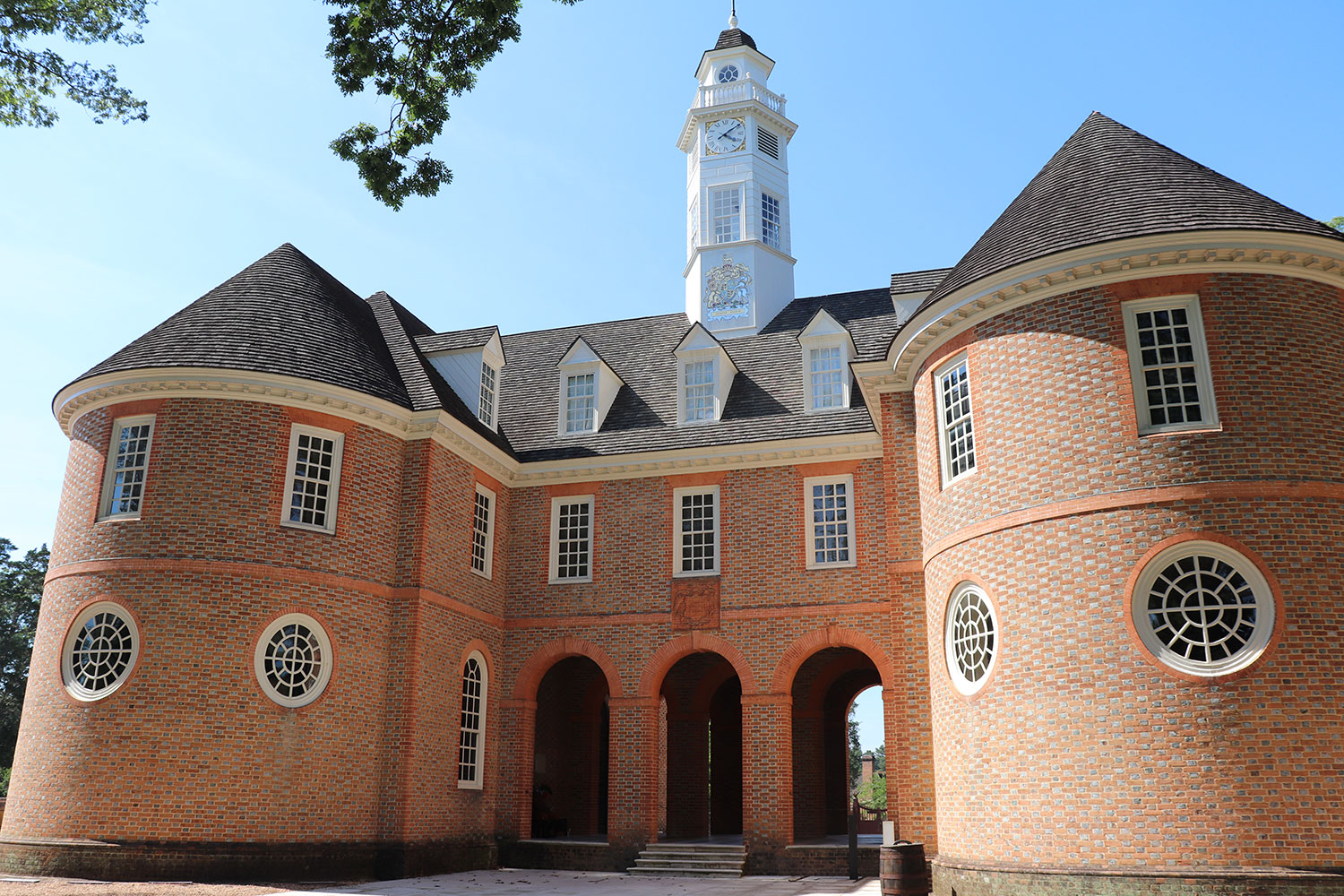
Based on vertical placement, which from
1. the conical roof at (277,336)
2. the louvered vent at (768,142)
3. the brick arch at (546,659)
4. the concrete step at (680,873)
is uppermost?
the louvered vent at (768,142)

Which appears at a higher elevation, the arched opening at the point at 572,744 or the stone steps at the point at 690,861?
the arched opening at the point at 572,744

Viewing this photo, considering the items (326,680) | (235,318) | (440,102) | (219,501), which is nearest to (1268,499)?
(440,102)

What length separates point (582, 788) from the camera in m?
26.2

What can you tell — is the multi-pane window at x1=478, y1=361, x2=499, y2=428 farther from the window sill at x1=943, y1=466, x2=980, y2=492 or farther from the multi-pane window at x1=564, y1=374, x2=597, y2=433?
the window sill at x1=943, y1=466, x2=980, y2=492

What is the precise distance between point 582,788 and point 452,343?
11.5 m

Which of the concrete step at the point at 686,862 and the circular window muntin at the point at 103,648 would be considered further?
the concrete step at the point at 686,862

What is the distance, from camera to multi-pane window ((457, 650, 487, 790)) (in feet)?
70.1

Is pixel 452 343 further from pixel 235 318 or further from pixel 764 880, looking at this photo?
pixel 764 880

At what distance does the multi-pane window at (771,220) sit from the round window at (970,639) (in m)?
16.6

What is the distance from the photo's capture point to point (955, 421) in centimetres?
1688

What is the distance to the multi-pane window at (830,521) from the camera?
2156 cm

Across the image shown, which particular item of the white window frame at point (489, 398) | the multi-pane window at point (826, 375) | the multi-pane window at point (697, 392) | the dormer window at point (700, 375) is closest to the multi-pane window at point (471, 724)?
the white window frame at point (489, 398)

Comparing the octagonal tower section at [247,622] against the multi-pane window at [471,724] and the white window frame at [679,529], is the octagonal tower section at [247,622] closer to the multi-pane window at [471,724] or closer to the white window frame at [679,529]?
the multi-pane window at [471,724]

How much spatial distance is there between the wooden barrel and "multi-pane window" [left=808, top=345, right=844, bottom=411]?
1057 cm
